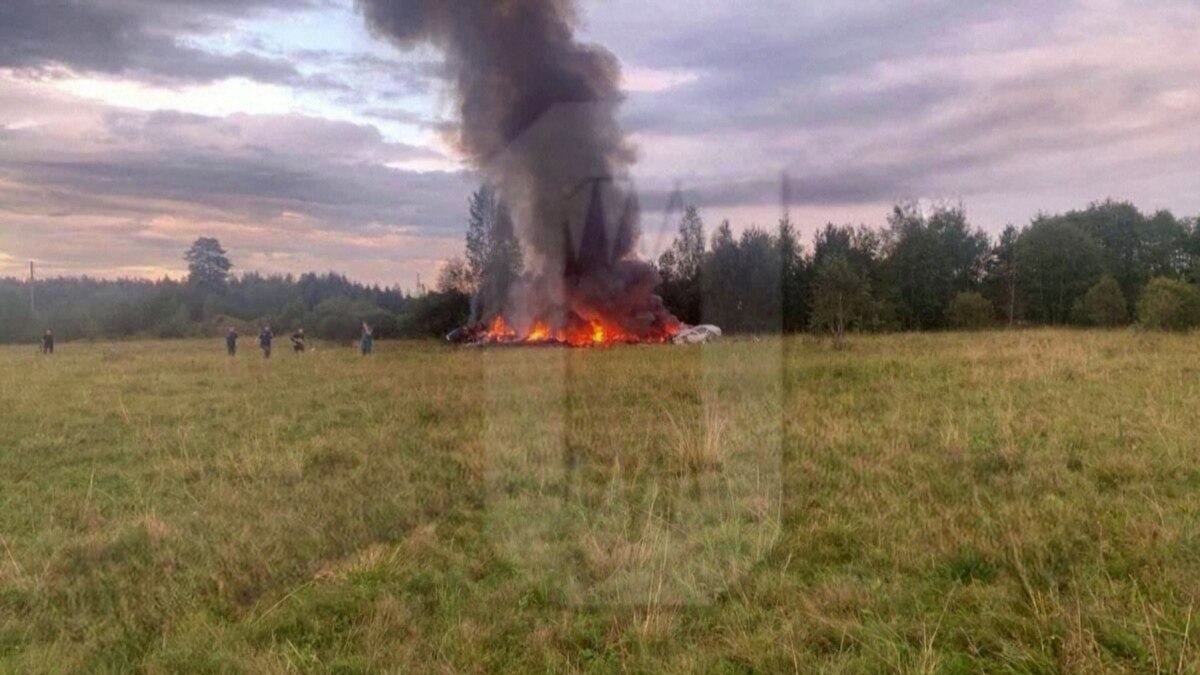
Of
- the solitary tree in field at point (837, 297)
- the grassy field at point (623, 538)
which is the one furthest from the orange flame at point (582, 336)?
the grassy field at point (623, 538)

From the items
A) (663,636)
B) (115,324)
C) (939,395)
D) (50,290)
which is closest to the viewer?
(663,636)

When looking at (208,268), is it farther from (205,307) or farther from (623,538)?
(623,538)

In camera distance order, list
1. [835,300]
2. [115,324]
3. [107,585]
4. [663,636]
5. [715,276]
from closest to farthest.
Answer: [663,636] < [107,585] < [835,300] < [715,276] < [115,324]

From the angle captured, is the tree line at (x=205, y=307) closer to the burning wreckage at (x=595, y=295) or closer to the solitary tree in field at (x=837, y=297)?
the burning wreckage at (x=595, y=295)

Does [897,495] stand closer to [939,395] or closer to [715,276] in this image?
[939,395]

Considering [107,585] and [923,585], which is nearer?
[923,585]

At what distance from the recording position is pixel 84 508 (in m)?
7.23

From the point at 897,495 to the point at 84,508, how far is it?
7.06m

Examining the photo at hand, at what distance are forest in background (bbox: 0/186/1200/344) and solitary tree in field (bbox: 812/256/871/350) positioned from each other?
1570cm

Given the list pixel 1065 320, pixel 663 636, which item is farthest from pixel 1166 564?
pixel 1065 320

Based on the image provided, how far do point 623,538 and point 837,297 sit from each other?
22.1 metres

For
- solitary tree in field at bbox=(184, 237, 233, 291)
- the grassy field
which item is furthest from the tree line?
the grassy field

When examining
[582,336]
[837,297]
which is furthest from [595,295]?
[837,297]

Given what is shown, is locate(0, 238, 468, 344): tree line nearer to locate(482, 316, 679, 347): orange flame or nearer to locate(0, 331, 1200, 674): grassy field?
locate(482, 316, 679, 347): orange flame
